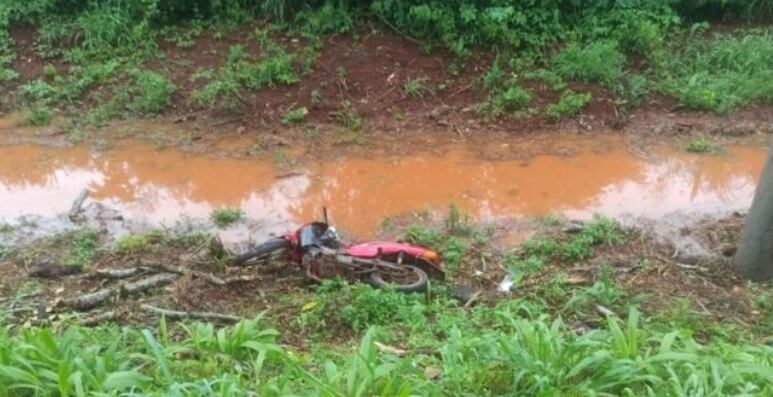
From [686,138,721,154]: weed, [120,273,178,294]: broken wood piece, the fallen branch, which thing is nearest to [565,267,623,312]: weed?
the fallen branch

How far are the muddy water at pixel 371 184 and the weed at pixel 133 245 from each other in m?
0.56

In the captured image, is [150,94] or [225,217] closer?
[225,217]

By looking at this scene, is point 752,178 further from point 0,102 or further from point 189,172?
point 0,102

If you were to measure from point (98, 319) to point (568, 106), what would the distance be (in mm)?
5769

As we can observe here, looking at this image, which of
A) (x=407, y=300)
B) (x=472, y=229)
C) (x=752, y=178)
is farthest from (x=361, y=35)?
(x=407, y=300)

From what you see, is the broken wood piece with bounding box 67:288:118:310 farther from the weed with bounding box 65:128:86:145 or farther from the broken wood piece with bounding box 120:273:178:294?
the weed with bounding box 65:128:86:145

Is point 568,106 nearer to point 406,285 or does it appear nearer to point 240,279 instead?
point 406,285

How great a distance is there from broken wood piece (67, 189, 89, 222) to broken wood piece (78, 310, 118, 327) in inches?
95.5

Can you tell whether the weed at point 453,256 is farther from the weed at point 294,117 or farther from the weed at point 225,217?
the weed at point 294,117

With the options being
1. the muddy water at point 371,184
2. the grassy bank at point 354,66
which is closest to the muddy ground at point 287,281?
the muddy water at point 371,184

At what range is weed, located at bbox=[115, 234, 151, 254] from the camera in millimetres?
6074

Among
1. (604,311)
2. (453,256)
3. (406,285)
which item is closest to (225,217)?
(453,256)

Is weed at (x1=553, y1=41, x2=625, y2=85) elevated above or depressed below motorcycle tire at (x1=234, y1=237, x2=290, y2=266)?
above

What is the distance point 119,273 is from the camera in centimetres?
549
